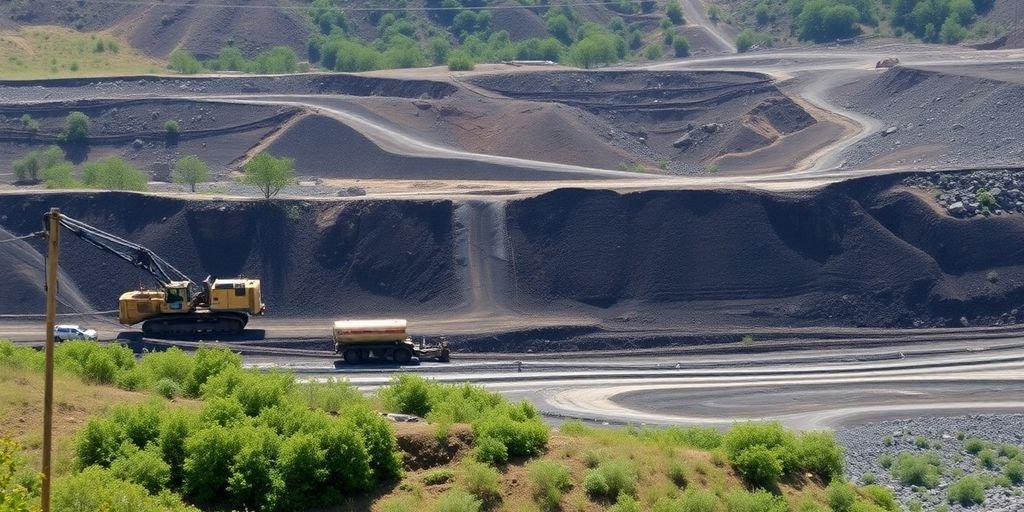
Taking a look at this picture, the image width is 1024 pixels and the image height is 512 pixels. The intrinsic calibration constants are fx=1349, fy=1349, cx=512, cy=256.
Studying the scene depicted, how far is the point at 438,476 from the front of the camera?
73.6 ft

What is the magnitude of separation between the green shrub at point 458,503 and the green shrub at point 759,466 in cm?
522

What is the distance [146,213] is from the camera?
199 feet

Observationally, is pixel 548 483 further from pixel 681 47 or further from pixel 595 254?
pixel 681 47

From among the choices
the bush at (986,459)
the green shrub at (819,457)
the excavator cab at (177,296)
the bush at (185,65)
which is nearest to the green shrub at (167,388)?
the green shrub at (819,457)

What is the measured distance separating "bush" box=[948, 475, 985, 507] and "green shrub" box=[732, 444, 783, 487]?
490 inches

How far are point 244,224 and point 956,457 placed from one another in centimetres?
3358

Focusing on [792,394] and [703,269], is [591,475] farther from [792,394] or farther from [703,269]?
[703,269]

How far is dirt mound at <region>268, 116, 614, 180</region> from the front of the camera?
241ft

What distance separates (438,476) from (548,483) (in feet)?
6.01

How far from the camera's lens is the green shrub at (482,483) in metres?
A: 22.0

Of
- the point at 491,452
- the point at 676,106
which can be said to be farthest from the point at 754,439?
the point at 676,106

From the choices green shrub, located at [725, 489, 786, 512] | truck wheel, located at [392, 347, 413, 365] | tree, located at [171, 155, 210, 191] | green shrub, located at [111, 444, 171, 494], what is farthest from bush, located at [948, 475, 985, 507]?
tree, located at [171, 155, 210, 191]

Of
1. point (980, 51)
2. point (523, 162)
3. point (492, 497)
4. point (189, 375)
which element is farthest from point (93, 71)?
point (492, 497)

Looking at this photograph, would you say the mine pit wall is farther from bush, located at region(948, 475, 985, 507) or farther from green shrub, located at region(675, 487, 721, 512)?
green shrub, located at region(675, 487, 721, 512)
